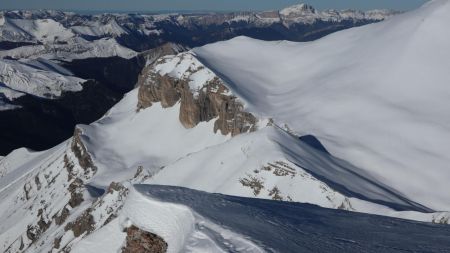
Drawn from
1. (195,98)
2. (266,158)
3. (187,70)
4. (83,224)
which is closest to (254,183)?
(266,158)

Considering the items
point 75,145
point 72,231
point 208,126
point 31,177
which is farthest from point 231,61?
point 72,231

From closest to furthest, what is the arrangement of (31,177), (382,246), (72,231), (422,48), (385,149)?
1. (382,246)
2. (385,149)
3. (72,231)
4. (422,48)
5. (31,177)

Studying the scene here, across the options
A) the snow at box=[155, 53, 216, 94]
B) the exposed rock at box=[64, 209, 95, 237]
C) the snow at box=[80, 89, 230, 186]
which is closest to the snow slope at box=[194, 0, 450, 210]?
the snow at box=[155, 53, 216, 94]

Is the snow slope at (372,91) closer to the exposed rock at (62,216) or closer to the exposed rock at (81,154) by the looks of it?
the exposed rock at (81,154)

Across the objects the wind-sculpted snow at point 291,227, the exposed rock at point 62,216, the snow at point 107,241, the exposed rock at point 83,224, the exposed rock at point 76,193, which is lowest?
the exposed rock at point 62,216

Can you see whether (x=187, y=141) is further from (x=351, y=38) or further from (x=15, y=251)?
(x=351, y=38)

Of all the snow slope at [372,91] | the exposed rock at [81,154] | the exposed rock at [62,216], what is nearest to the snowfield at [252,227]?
the snow slope at [372,91]

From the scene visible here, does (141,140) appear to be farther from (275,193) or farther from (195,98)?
(275,193)
